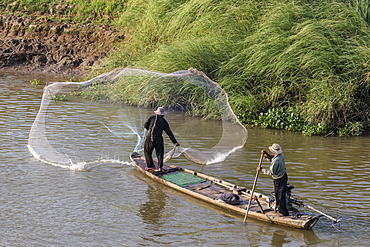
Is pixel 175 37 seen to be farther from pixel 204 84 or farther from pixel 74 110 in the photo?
pixel 204 84

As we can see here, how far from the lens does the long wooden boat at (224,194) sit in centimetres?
853

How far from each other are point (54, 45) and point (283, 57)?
598 inches

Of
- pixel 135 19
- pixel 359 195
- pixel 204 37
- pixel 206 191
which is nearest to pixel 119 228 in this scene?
pixel 206 191

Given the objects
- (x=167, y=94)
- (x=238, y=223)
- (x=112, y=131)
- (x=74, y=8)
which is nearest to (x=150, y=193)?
(x=238, y=223)

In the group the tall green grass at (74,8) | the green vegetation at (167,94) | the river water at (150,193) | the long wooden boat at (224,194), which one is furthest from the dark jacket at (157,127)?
the tall green grass at (74,8)

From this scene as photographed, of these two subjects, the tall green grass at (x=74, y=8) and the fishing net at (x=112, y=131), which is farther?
the tall green grass at (x=74, y=8)

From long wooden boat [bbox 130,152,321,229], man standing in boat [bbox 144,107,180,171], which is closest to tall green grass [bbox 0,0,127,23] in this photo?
man standing in boat [bbox 144,107,180,171]

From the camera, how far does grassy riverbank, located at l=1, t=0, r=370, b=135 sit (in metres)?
15.5

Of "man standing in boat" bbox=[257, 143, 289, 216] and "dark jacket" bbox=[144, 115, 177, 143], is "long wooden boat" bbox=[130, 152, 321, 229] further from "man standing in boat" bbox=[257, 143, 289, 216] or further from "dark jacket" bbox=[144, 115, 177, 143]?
"dark jacket" bbox=[144, 115, 177, 143]

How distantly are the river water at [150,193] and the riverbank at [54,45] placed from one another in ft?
35.3

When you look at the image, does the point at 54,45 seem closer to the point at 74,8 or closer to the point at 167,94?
the point at 74,8

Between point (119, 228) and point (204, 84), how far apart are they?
14.8 feet

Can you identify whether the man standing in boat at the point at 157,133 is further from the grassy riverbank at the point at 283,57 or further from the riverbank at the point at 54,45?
the riverbank at the point at 54,45

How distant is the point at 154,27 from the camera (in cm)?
2003
